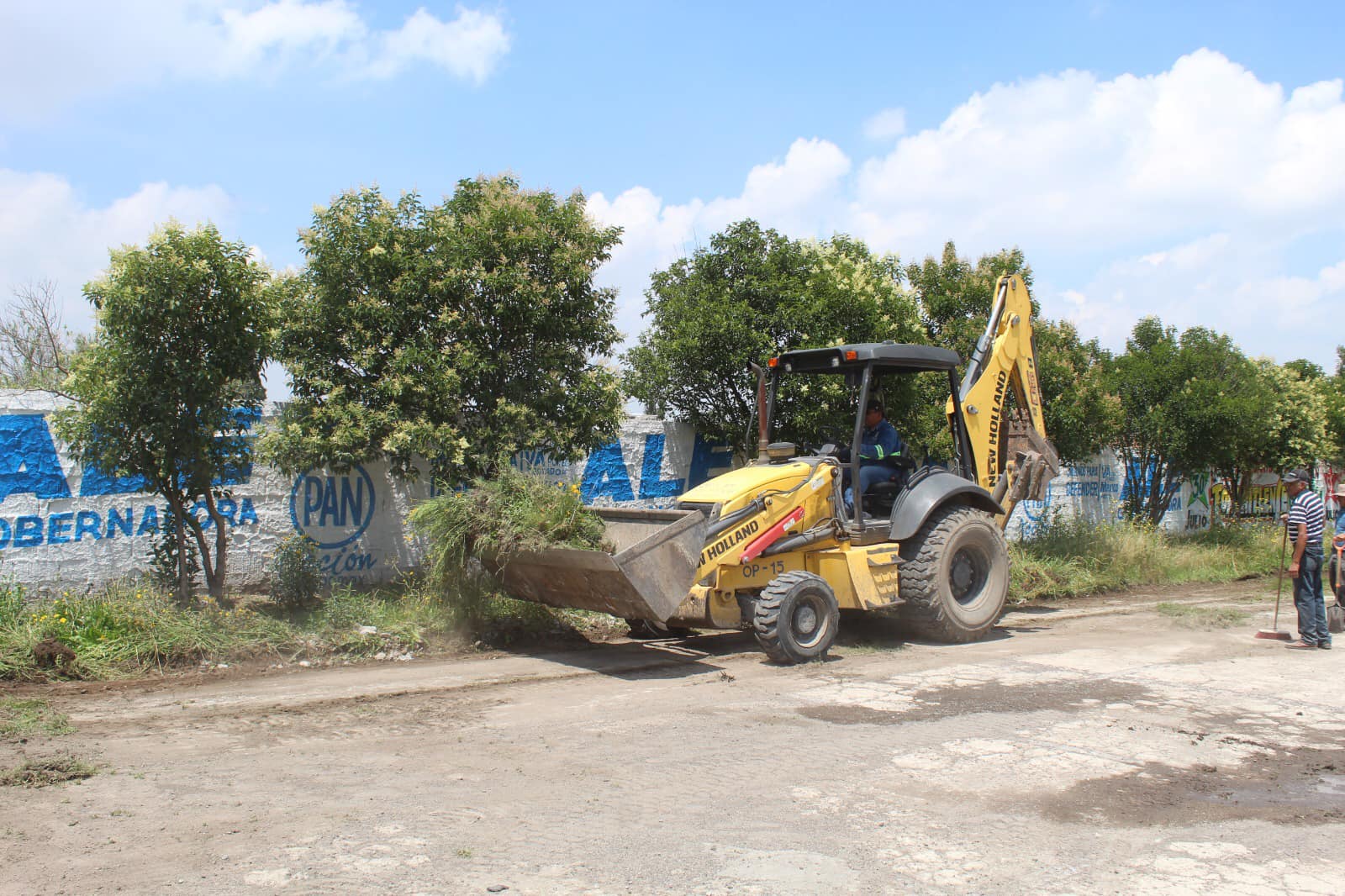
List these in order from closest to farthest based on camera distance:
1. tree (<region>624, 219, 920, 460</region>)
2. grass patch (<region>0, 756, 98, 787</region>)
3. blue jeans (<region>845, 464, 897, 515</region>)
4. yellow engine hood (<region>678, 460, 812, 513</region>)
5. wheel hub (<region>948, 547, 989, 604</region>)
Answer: grass patch (<region>0, 756, 98, 787</region>) < yellow engine hood (<region>678, 460, 812, 513</region>) < blue jeans (<region>845, 464, 897, 515</region>) < wheel hub (<region>948, 547, 989, 604</region>) < tree (<region>624, 219, 920, 460</region>)

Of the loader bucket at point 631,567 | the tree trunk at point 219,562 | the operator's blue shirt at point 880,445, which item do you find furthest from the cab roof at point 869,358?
the tree trunk at point 219,562

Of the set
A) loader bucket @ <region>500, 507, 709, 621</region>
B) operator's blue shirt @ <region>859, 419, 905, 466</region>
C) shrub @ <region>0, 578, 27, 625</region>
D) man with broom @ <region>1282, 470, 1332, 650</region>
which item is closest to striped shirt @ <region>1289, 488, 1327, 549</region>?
man with broom @ <region>1282, 470, 1332, 650</region>

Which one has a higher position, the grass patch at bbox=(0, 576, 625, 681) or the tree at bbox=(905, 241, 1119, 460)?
the tree at bbox=(905, 241, 1119, 460)

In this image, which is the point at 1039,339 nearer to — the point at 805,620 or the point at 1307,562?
the point at 1307,562

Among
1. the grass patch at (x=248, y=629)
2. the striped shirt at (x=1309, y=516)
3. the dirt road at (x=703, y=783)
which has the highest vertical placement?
the striped shirt at (x=1309, y=516)

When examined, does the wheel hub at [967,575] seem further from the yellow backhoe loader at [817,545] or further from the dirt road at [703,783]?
the dirt road at [703,783]

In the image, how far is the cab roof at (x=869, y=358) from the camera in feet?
29.5

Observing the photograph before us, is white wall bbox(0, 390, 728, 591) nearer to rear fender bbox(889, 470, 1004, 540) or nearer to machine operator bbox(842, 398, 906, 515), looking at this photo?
machine operator bbox(842, 398, 906, 515)

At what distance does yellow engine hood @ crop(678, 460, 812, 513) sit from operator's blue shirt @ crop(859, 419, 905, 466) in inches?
26.6

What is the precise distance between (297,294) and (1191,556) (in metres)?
13.4

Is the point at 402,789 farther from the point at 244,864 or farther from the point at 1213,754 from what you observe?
the point at 1213,754

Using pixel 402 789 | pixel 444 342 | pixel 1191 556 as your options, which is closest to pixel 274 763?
pixel 402 789

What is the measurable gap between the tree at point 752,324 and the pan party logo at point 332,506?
157 inches

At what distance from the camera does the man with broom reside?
9023 mm
